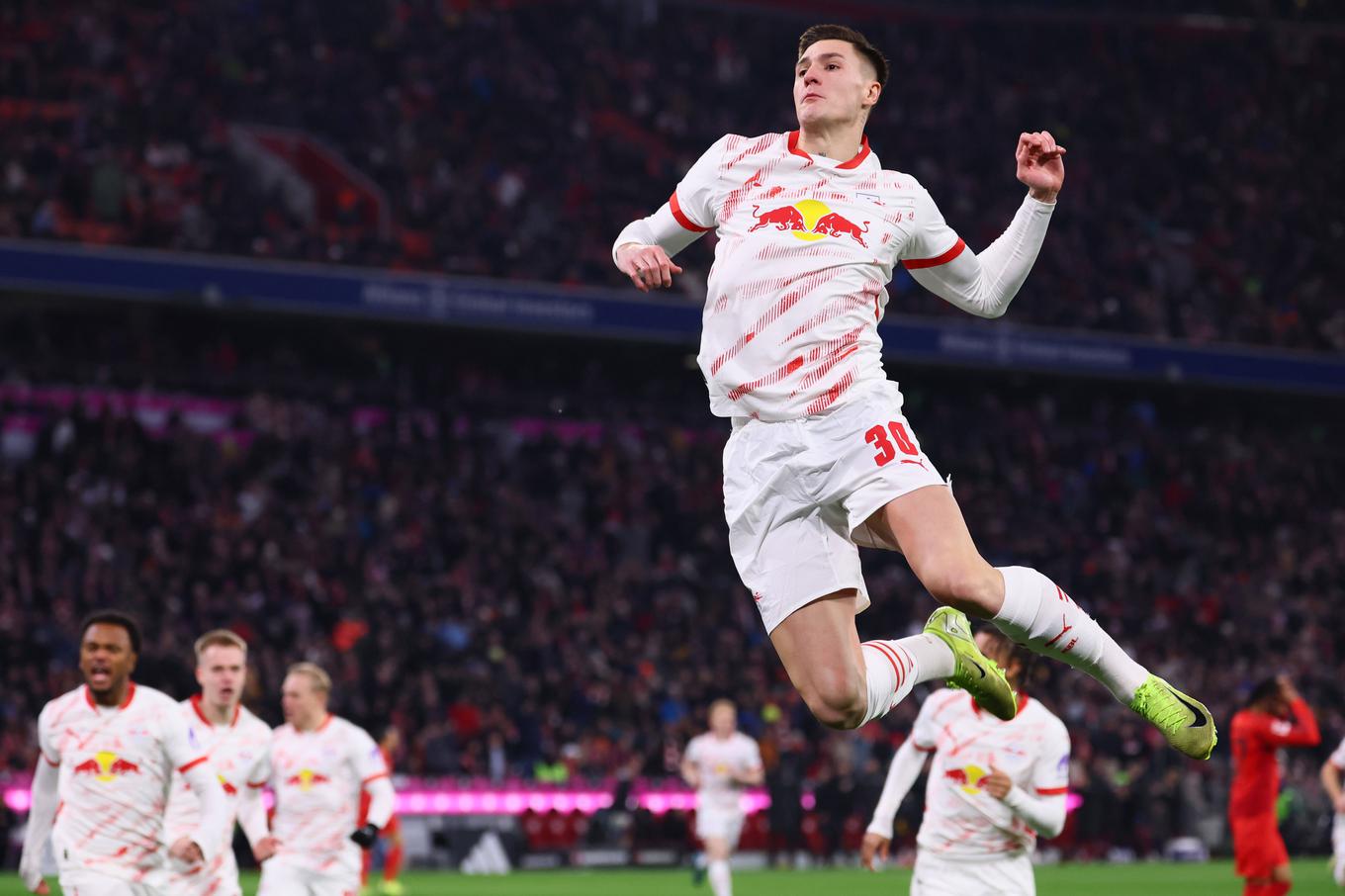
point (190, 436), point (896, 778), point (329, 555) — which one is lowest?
point (896, 778)

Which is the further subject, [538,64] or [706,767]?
[538,64]

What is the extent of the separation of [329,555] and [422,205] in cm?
649

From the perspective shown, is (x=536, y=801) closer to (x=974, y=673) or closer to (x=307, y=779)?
(x=307, y=779)

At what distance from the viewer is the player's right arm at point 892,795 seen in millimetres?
9773

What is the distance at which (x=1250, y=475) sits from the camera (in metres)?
34.4

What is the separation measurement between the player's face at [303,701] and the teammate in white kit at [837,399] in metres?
6.45

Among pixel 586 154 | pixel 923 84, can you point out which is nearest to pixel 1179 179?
pixel 923 84

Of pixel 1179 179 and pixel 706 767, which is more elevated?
pixel 1179 179

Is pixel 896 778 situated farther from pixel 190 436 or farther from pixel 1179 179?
pixel 1179 179

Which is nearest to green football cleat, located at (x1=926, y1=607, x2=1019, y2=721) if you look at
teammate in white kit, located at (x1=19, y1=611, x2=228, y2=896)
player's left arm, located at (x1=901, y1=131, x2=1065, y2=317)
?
player's left arm, located at (x1=901, y1=131, x2=1065, y2=317)

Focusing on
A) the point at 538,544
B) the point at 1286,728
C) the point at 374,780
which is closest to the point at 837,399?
the point at 374,780

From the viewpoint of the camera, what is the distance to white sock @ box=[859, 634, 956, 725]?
251 inches

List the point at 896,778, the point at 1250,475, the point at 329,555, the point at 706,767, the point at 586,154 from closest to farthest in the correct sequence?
the point at 896,778 → the point at 706,767 → the point at 329,555 → the point at 586,154 → the point at 1250,475

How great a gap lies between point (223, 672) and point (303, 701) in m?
1.28
